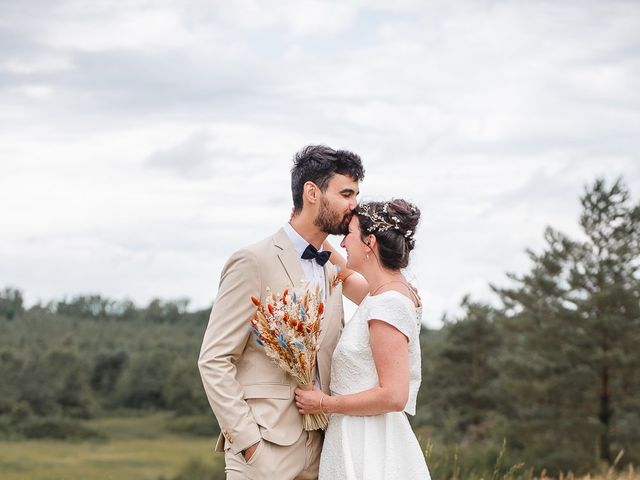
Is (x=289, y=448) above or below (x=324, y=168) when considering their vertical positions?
below

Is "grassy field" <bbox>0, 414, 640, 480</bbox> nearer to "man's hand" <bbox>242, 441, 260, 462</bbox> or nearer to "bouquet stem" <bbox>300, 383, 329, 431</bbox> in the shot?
"bouquet stem" <bbox>300, 383, 329, 431</bbox>

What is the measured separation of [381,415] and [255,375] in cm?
75

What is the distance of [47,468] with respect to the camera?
66312 millimetres

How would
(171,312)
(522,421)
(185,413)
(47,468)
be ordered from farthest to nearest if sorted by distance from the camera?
(171,312)
(185,413)
(47,468)
(522,421)

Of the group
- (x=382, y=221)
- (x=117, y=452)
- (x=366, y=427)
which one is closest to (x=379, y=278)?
(x=382, y=221)

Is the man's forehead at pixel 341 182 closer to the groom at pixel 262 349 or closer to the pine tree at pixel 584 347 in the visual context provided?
the groom at pixel 262 349

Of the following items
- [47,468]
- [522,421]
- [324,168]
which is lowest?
[47,468]

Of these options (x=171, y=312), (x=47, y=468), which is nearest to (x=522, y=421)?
(x=47, y=468)

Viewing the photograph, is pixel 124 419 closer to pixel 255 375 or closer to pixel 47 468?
pixel 47 468

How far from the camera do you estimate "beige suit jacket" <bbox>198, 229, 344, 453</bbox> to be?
16.3 feet

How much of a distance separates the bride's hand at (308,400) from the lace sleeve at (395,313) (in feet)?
1.68

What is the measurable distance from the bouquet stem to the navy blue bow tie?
0.75 metres

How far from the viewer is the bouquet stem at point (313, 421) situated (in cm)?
514

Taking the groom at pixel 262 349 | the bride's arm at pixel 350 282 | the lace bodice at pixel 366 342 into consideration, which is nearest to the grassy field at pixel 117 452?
the bride's arm at pixel 350 282
